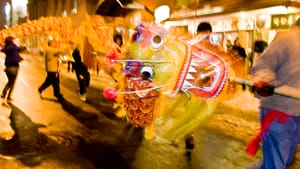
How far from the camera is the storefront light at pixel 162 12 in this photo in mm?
16031

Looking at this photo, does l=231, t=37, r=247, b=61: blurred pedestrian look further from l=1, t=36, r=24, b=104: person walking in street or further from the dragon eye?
l=1, t=36, r=24, b=104: person walking in street

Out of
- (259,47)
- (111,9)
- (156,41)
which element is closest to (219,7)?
(259,47)

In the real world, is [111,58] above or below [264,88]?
above

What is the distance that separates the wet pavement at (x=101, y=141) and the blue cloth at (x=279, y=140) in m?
2.03

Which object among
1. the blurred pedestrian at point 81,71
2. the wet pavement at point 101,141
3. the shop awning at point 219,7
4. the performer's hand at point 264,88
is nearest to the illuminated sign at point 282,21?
the shop awning at point 219,7

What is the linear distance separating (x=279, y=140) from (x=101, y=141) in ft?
13.1

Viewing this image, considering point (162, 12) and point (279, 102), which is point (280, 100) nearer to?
point (279, 102)

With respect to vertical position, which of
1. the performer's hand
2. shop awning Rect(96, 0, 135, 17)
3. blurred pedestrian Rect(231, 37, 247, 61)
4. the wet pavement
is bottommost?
the wet pavement

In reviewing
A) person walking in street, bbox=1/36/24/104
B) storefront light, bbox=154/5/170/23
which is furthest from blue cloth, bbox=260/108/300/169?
storefront light, bbox=154/5/170/23

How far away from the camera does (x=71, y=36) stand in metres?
12.2

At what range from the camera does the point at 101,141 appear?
7.24 meters

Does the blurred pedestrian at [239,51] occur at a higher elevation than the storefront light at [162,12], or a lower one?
lower

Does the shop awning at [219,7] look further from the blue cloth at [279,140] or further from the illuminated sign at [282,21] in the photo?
the blue cloth at [279,140]

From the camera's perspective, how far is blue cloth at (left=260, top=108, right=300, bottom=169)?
388 centimetres
